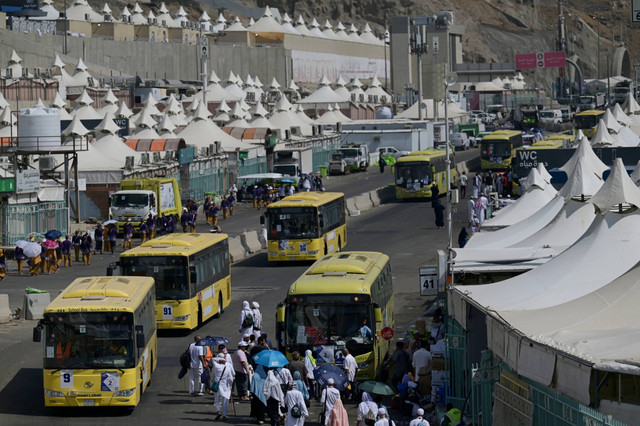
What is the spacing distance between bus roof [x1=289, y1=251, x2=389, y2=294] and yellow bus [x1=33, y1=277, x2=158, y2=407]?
140 inches

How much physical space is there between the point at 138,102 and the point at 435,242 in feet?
213

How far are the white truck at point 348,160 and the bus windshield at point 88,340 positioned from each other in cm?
5428

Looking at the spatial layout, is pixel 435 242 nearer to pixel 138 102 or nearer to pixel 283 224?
pixel 283 224

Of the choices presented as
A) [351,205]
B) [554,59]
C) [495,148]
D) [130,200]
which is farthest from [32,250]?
[554,59]

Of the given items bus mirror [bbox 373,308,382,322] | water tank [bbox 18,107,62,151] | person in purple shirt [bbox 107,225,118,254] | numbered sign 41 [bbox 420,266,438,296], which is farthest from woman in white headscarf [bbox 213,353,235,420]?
water tank [bbox 18,107,62,151]

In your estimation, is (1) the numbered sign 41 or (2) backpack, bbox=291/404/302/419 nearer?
(2) backpack, bbox=291/404/302/419

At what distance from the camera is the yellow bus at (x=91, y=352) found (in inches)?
853

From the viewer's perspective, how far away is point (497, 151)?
238ft

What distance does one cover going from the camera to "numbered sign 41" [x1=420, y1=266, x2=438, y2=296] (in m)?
26.2

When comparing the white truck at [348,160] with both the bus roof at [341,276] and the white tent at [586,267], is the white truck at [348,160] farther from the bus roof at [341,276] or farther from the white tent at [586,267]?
the white tent at [586,267]

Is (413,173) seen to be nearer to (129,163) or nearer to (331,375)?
(129,163)

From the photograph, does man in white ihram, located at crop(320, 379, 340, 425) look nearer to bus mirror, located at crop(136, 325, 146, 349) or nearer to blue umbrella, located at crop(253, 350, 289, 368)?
blue umbrella, located at crop(253, 350, 289, 368)

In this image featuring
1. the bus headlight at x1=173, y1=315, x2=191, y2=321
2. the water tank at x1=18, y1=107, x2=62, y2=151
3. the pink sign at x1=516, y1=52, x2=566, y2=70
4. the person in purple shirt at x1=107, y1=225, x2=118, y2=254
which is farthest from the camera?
the pink sign at x1=516, y1=52, x2=566, y2=70

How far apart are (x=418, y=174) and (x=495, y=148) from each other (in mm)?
14262
